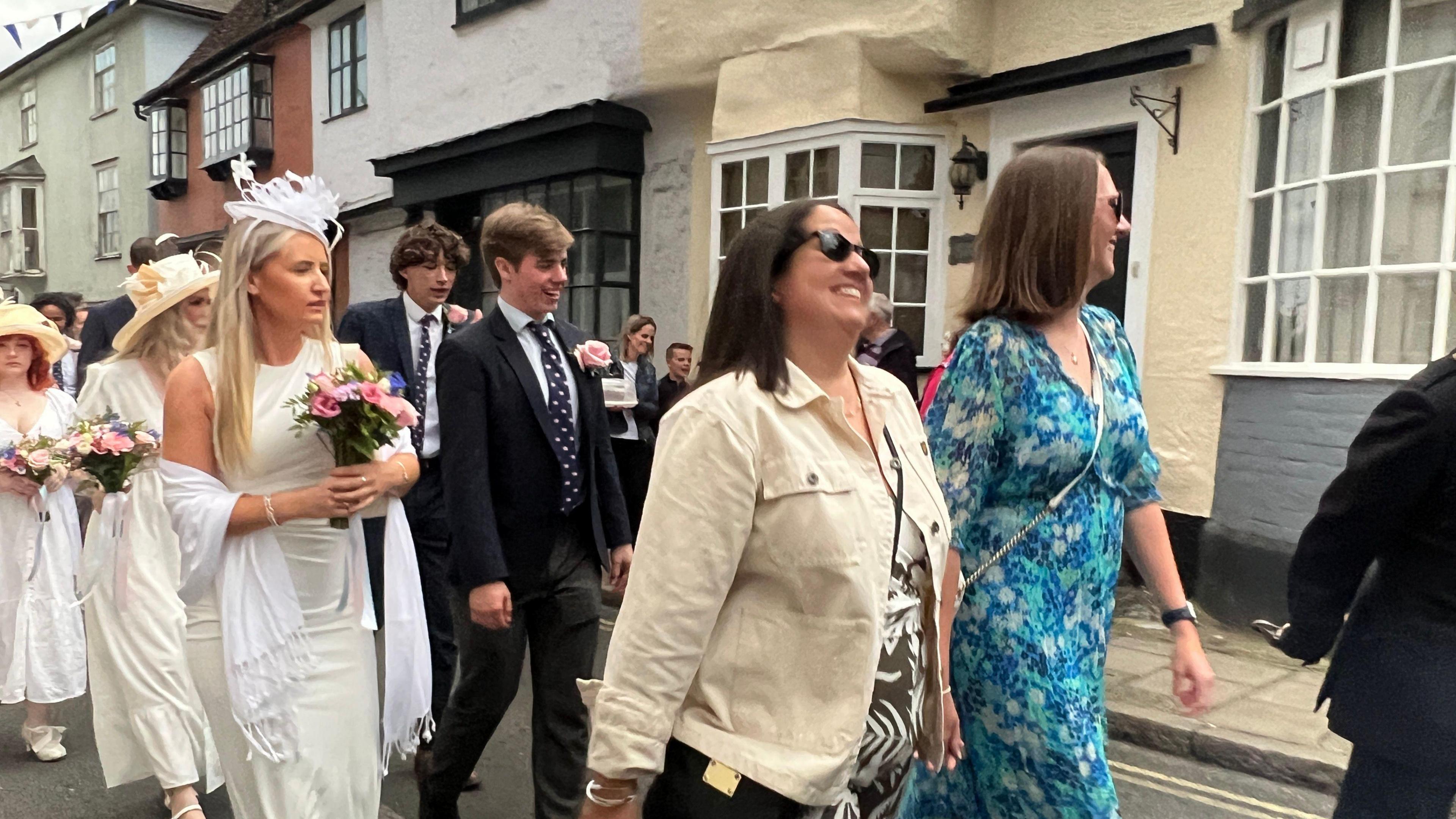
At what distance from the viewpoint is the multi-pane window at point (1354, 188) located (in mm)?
6258

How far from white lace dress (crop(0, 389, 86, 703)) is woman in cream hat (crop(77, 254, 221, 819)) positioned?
1.08 metres

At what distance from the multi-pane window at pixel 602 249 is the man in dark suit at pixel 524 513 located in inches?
333

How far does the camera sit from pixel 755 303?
195 cm

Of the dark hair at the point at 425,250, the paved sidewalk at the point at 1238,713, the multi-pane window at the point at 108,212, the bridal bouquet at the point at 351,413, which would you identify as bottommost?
the paved sidewalk at the point at 1238,713

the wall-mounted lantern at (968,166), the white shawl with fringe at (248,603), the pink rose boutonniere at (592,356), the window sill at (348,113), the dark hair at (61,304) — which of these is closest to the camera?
the white shawl with fringe at (248,603)

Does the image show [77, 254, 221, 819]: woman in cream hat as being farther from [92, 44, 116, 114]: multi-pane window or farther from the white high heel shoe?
[92, 44, 116, 114]: multi-pane window

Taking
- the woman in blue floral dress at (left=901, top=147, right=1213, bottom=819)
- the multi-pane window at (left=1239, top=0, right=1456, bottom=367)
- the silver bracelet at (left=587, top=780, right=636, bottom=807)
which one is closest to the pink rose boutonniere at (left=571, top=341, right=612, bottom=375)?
the woman in blue floral dress at (left=901, top=147, right=1213, bottom=819)

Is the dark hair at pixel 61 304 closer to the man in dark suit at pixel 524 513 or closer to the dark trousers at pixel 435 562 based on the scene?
the dark trousers at pixel 435 562

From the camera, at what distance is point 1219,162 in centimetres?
741

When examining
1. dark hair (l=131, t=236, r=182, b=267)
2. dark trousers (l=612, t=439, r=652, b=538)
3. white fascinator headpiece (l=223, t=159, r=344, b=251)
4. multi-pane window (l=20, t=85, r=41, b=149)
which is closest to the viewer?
white fascinator headpiece (l=223, t=159, r=344, b=251)

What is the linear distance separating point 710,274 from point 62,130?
2436cm

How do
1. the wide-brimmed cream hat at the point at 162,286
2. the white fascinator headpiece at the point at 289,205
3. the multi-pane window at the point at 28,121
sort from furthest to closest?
the multi-pane window at the point at 28,121
the wide-brimmed cream hat at the point at 162,286
the white fascinator headpiece at the point at 289,205

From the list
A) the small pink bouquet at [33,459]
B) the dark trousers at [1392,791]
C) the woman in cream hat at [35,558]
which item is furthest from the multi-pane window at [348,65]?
the dark trousers at [1392,791]

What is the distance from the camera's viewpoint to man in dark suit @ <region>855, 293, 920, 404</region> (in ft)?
24.5
